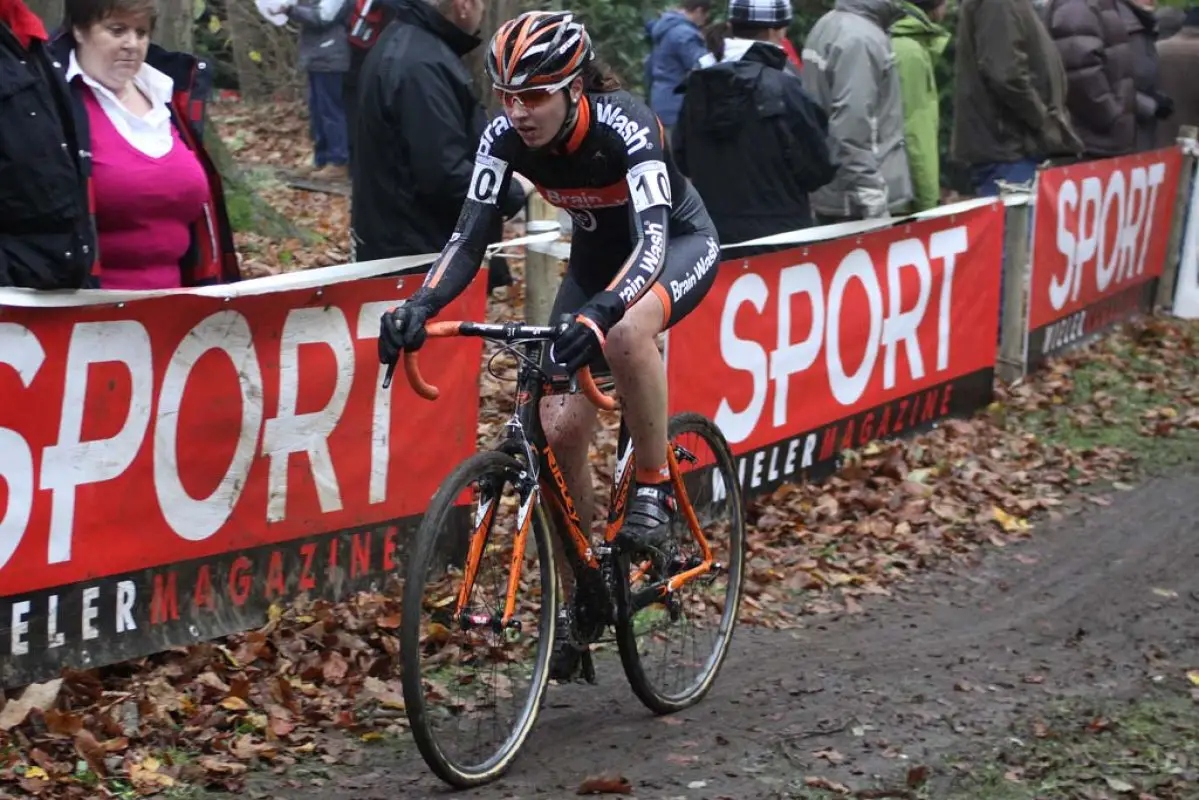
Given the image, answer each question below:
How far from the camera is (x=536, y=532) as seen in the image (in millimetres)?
5270

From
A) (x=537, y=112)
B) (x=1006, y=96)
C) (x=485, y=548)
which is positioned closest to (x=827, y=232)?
(x=1006, y=96)

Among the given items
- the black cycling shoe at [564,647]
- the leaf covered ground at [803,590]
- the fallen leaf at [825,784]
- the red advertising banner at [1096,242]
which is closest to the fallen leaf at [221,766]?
the leaf covered ground at [803,590]

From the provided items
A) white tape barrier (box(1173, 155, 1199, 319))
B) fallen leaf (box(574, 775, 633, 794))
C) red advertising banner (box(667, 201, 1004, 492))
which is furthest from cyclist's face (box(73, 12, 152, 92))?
white tape barrier (box(1173, 155, 1199, 319))

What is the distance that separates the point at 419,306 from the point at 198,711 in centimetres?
168

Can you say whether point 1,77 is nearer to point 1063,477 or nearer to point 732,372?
point 732,372

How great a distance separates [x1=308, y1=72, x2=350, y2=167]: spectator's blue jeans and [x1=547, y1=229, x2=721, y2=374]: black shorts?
9958 mm

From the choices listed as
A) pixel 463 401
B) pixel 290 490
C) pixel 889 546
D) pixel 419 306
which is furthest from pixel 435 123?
pixel 889 546

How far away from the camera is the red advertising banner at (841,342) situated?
8133mm

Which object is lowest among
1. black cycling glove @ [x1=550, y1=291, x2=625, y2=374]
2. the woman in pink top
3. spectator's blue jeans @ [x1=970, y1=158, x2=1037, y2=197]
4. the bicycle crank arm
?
the bicycle crank arm

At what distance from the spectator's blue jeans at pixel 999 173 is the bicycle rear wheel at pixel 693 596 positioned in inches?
242

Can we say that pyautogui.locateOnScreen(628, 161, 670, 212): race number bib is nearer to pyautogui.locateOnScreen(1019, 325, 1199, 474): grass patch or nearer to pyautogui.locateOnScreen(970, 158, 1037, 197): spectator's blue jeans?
pyautogui.locateOnScreen(1019, 325, 1199, 474): grass patch

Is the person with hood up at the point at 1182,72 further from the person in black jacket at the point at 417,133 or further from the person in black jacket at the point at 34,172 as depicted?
the person in black jacket at the point at 34,172

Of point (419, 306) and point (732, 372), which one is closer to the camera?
point (419, 306)

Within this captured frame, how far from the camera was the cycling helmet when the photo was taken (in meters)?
5.01
